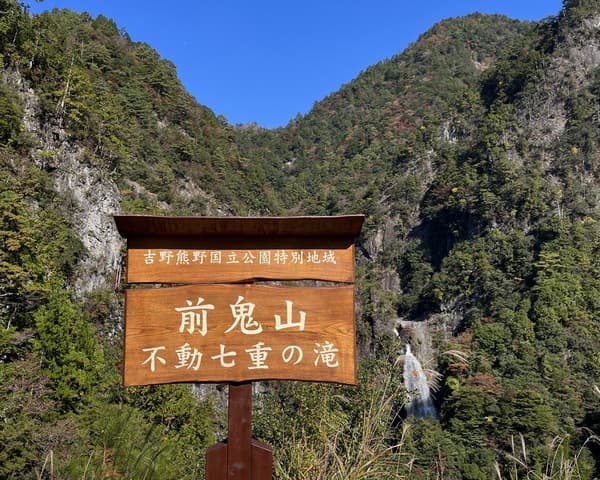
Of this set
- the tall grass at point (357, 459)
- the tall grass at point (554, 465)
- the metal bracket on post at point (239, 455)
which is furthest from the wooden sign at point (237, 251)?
the tall grass at point (554, 465)

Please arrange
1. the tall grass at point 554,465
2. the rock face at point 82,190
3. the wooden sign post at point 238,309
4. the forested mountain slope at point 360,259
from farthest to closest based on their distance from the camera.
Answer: the rock face at point 82,190 → the forested mountain slope at point 360,259 → the wooden sign post at point 238,309 → the tall grass at point 554,465

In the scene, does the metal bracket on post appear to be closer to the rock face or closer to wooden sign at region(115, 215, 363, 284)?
wooden sign at region(115, 215, 363, 284)

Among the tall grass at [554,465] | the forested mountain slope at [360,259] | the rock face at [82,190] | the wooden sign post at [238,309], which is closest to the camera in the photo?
the tall grass at [554,465]

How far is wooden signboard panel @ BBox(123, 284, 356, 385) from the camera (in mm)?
2018

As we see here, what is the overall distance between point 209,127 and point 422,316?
2231 centimetres

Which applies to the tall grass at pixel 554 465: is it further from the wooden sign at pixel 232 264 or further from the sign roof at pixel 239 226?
the sign roof at pixel 239 226

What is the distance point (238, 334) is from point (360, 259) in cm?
4567

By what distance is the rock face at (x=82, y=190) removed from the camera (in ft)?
57.0

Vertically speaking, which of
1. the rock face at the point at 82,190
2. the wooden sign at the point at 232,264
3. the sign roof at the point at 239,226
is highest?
the rock face at the point at 82,190

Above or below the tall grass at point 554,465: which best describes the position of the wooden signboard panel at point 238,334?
above

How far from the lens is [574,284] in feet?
89.2

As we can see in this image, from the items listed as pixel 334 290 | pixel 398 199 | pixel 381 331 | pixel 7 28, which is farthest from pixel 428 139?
pixel 334 290

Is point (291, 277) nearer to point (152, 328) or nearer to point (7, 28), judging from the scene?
point (152, 328)

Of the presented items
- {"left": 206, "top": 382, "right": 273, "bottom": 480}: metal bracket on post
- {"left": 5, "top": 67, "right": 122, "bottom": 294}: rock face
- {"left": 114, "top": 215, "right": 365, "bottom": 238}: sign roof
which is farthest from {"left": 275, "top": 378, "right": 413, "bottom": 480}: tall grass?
{"left": 5, "top": 67, "right": 122, "bottom": 294}: rock face
